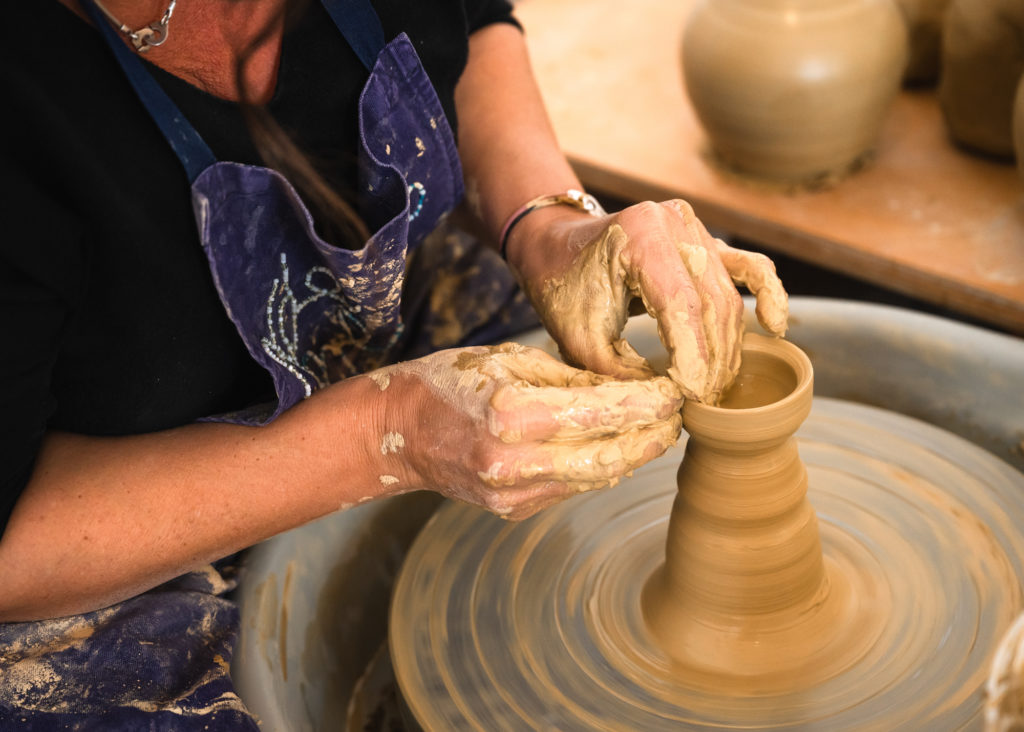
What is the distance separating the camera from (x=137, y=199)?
100 centimetres

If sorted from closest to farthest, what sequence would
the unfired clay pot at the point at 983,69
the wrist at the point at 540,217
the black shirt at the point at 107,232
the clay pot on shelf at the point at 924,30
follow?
1. the black shirt at the point at 107,232
2. the wrist at the point at 540,217
3. the unfired clay pot at the point at 983,69
4. the clay pot on shelf at the point at 924,30

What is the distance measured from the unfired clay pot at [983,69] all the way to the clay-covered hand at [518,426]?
48.9 inches

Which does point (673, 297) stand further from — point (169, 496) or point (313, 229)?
point (169, 496)

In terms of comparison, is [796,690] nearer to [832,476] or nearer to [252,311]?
[832,476]

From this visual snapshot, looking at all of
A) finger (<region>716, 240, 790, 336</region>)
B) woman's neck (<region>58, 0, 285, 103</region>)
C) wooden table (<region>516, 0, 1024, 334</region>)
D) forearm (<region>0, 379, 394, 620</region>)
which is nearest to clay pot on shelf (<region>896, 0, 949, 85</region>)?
wooden table (<region>516, 0, 1024, 334</region>)

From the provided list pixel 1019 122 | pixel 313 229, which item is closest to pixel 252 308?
pixel 313 229

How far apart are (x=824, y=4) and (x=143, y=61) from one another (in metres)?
1.30

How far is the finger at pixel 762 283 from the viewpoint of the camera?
1052 millimetres

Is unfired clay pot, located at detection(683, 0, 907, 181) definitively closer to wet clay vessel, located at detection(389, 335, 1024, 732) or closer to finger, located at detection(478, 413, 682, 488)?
wet clay vessel, located at detection(389, 335, 1024, 732)

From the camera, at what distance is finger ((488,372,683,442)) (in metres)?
0.93

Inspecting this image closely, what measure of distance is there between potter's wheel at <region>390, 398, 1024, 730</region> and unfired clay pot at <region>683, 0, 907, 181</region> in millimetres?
686

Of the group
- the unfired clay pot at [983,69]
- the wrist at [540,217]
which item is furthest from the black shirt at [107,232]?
the unfired clay pot at [983,69]

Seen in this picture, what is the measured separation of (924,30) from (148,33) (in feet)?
5.76

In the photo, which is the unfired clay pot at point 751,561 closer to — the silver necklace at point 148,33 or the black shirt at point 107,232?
the black shirt at point 107,232
